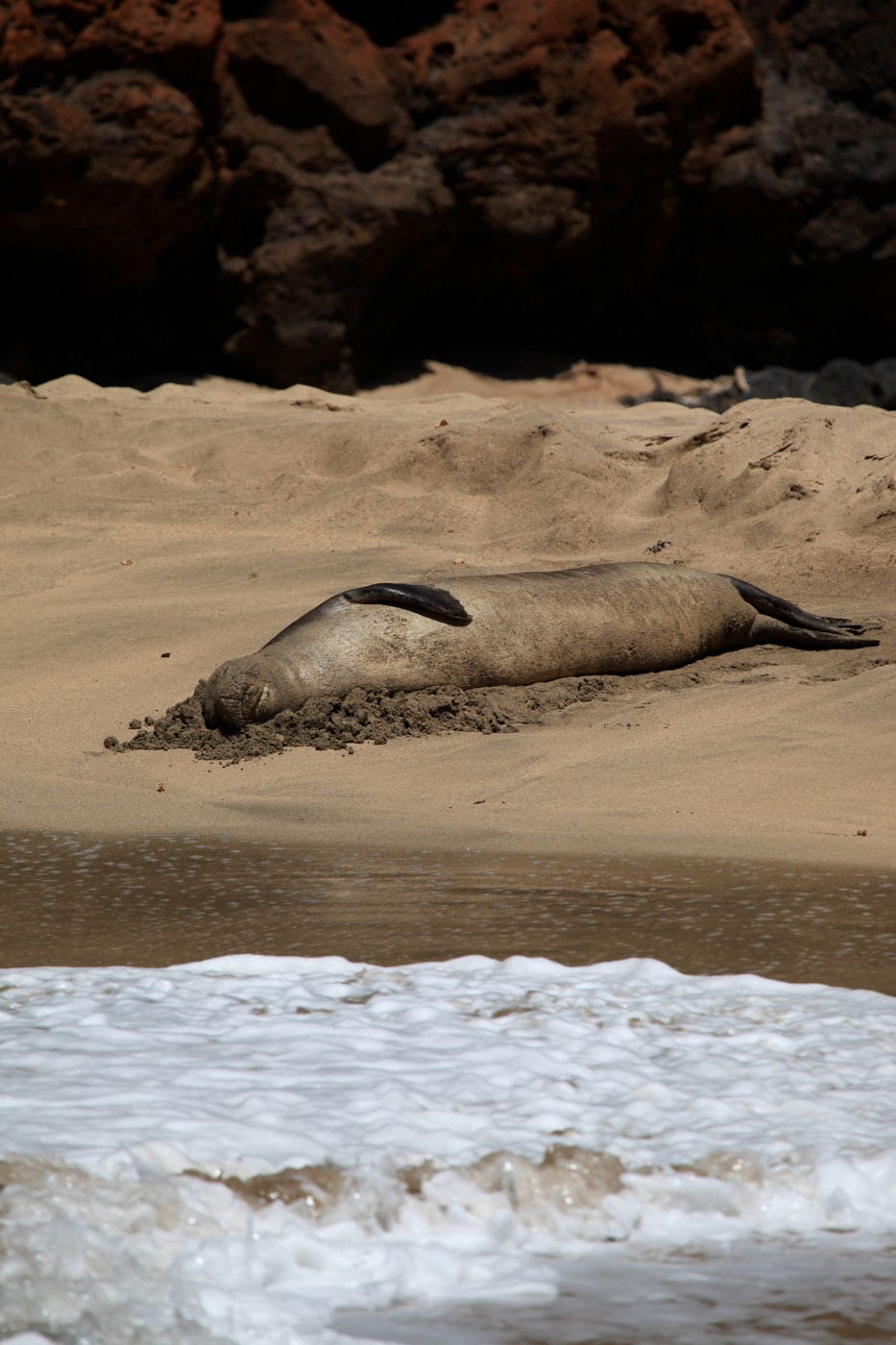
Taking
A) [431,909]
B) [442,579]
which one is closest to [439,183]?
[442,579]

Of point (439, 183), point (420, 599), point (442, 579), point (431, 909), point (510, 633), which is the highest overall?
point (439, 183)

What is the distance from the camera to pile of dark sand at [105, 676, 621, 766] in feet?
17.2

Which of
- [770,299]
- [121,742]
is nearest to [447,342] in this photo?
[770,299]

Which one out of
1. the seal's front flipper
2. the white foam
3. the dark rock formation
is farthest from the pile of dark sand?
the dark rock formation

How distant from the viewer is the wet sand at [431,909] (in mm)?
2818

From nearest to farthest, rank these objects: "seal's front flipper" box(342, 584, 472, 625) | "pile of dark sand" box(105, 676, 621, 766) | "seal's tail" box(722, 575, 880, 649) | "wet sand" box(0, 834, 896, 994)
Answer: "wet sand" box(0, 834, 896, 994), "pile of dark sand" box(105, 676, 621, 766), "seal's front flipper" box(342, 584, 472, 625), "seal's tail" box(722, 575, 880, 649)

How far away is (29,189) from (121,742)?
8.40m

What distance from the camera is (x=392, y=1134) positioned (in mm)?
1953

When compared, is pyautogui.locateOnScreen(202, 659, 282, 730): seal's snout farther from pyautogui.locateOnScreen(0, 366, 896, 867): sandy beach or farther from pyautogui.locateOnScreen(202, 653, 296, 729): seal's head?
pyautogui.locateOnScreen(0, 366, 896, 867): sandy beach

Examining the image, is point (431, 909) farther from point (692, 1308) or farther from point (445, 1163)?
point (692, 1308)

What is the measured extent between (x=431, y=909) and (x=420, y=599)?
2.70 meters

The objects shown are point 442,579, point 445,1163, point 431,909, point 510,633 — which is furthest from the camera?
point 442,579

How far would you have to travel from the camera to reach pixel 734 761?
15.0 ft

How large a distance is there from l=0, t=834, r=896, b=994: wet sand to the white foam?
0.71 feet
